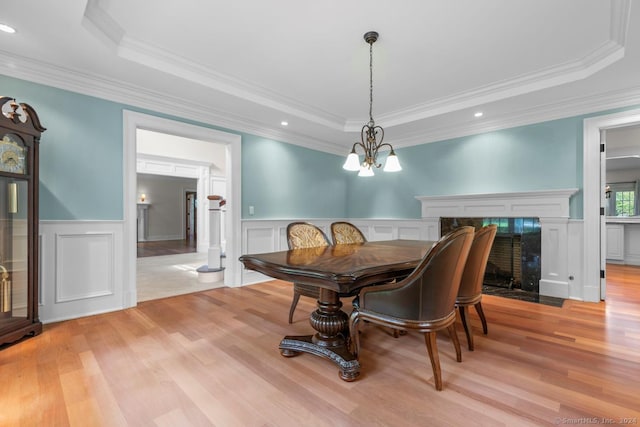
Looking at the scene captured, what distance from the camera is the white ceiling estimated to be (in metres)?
2.12

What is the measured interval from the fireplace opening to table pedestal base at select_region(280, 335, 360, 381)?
3145 mm

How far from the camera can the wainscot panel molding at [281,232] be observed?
4238 millimetres

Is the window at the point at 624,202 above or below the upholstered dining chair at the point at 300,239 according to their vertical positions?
above

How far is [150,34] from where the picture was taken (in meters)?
2.42

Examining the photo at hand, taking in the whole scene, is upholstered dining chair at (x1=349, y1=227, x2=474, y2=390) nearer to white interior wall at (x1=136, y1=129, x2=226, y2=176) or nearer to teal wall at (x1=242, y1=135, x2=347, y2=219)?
teal wall at (x1=242, y1=135, x2=347, y2=219)

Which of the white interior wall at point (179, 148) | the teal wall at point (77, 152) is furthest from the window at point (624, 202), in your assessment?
the white interior wall at point (179, 148)

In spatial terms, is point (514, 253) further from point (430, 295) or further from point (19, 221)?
point (19, 221)

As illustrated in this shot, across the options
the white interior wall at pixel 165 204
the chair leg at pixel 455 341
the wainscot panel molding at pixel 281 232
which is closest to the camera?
the chair leg at pixel 455 341

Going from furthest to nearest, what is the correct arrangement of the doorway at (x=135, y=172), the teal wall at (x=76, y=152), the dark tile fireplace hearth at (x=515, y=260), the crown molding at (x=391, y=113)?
the dark tile fireplace hearth at (x=515, y=260) < the doorway at (x=135, y=172) < the teal wall at (x=76, y=152) < the crown molding at (x=391, y=113)

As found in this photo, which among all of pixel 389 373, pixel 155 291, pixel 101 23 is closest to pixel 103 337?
pixel 155 291

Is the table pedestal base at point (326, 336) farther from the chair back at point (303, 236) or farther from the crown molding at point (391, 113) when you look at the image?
the crown molding at point (391, 113)

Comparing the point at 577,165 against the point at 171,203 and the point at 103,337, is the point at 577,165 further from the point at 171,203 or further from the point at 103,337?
the point at 171,203

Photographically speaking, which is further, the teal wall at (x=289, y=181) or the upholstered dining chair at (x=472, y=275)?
the teal wall at (x=289, y=181)

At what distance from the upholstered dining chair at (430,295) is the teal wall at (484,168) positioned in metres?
2.94
